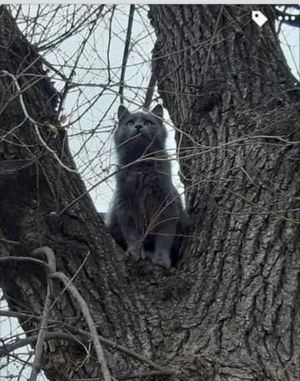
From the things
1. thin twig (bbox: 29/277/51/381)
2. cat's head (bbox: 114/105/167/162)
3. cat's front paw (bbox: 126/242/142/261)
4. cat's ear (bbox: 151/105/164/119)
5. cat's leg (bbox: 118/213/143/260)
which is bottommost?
thin twig (bbox: 29/277/51/381)

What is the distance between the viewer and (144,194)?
5.31 meters

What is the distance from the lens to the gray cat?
4.93m

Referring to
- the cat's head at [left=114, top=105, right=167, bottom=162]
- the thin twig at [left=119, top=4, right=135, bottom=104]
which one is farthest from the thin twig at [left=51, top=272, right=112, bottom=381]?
the cat's head at [left=114, top=105, right=167, bottom=162]

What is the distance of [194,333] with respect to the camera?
3.75 meters

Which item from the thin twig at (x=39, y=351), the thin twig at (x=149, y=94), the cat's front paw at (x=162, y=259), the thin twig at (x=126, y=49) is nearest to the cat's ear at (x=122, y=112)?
the thin twig at (x=149, y=94)

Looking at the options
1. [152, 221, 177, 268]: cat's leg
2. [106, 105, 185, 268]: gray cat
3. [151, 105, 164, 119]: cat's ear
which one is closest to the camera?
[152, 221, 177, 268]: cat's leg

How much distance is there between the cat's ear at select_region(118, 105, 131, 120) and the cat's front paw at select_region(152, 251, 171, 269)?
96 centimetres

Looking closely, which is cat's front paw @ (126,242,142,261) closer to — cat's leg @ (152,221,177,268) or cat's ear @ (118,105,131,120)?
cat's leg @ (152,221,177,268)

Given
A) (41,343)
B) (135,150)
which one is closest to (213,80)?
(135,150)

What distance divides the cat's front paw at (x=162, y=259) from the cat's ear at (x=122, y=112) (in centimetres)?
96

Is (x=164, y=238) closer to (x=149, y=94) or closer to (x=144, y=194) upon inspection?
(x=144, y=194)

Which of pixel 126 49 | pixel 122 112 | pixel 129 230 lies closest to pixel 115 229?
pixel 129 230

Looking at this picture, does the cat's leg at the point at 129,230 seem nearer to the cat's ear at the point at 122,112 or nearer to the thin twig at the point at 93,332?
the cat's ear at the point at 122,112

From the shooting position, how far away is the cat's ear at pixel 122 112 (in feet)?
16.7
